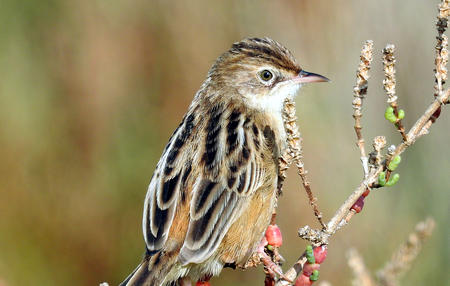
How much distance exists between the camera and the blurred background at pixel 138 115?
6.93 metres

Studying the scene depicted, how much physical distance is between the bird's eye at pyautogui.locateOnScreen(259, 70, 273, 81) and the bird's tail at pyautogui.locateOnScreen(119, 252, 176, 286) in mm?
1667

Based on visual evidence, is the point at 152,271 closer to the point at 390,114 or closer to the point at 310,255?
the point at 310,255

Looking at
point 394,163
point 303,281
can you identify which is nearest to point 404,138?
point 394,163

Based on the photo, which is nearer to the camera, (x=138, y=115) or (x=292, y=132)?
(x=292, y=132)

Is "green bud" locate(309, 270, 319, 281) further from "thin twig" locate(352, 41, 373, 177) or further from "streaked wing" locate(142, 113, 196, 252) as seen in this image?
"streaked wing" locate(142, 113, 196, 252)

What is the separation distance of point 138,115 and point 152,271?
338 centimetres

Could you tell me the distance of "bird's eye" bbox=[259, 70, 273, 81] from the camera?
5.33m

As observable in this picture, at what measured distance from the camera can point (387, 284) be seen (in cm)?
273

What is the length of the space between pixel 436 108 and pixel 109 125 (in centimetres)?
463

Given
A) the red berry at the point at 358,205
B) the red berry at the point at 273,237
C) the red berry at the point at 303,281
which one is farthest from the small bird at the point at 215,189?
the red berry at the point at 358,205

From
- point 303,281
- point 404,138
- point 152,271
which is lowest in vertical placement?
point 152,271

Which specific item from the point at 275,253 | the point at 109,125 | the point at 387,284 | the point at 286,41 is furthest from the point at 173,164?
the point at 286,41

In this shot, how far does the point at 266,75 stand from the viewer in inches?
210

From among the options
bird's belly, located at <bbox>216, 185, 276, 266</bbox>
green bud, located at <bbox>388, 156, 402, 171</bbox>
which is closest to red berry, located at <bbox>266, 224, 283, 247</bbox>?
bird's belly, located at <bbox>216, 185, 276, 266</bbox>
